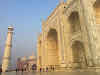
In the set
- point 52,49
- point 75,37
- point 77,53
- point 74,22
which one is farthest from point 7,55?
point 75,37

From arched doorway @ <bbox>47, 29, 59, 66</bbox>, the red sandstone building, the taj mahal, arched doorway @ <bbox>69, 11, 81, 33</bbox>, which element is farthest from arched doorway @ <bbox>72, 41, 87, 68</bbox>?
the red sandstone building

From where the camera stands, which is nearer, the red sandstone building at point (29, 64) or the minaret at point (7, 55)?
the minaret at point (7, 55)

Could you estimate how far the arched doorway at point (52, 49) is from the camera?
1156 inches

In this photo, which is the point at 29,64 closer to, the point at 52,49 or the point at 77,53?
the point at 52,49

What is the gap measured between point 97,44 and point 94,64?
2548 mm

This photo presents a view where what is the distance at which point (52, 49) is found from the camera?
3012 centimetres

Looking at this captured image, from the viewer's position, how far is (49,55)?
96.6 feet

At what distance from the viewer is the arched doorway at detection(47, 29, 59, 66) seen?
29.4 m

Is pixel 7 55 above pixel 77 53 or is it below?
below

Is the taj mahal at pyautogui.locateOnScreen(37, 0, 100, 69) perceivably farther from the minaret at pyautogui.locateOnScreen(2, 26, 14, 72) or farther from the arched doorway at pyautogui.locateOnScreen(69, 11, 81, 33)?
the minaret at pyautogui.locateOnScreen(2, 26, 14, 72)

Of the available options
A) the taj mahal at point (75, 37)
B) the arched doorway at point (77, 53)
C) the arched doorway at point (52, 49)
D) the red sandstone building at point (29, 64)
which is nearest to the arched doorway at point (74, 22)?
the taj mahal at point (75, 37)

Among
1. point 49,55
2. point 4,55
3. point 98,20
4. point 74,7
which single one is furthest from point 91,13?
point 4,55

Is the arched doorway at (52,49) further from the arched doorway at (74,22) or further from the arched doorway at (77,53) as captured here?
the arched doorway at (77,53)

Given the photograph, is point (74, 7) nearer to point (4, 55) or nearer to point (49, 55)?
point (49, 55)
